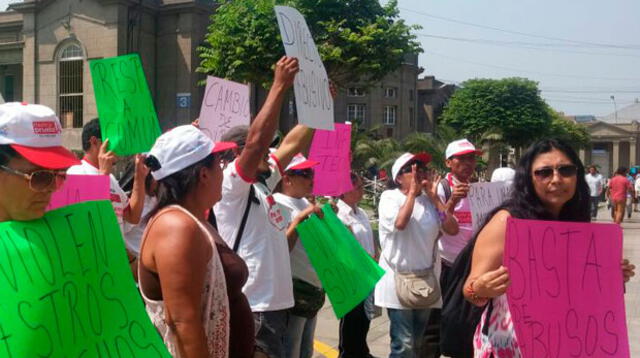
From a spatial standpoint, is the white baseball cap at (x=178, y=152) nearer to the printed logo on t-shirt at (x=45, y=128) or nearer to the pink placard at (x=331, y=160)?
the printed logo on t-shirt at (x=45, y=128)

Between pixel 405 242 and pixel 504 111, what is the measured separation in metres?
49.2

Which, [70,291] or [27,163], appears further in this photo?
[27,163]

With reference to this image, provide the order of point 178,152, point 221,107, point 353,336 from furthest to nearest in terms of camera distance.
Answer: point 353,336 < point 221,107 < point 178,152

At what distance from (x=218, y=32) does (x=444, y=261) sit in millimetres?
21089

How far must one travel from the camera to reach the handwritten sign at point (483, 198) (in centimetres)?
504

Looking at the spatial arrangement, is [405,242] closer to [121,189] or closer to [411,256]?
[411,256]

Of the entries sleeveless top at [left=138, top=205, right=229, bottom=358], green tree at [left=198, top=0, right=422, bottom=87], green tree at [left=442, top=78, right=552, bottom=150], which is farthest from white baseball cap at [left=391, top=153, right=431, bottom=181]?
green tree at [left=442, top=78, right=552, bottom=150]

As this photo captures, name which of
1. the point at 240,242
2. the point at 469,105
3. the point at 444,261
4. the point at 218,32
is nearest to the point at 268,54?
the point at 218,32

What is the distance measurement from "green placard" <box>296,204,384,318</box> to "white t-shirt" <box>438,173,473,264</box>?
2.87 ft

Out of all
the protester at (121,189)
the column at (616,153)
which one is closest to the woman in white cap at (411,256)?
the protester at (121,189)

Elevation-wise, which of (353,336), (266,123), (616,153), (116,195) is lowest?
(353,336)

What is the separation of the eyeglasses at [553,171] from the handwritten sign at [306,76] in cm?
112

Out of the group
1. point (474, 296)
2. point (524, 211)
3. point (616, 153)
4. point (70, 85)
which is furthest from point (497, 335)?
point (616, 153)

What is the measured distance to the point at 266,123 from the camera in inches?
121
